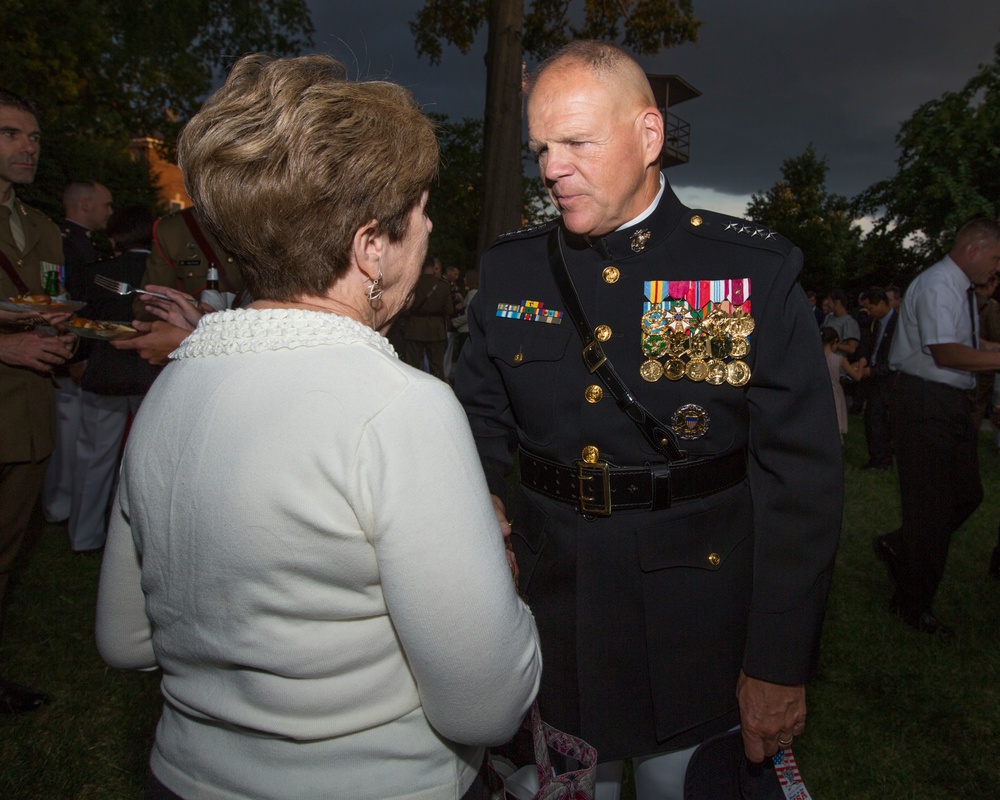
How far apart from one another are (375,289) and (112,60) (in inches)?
697

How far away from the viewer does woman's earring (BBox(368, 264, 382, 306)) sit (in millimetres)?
1269

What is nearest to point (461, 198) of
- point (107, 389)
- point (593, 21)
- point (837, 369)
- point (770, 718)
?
point (593, 21)

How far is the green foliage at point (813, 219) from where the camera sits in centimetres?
3553

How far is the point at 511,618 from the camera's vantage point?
1.13 meters

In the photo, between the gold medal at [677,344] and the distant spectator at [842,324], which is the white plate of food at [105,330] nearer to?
the gold medal at [677,344]

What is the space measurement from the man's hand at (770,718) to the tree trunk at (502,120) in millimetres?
6014

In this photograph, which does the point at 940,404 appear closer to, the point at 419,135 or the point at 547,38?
the point at 419,135

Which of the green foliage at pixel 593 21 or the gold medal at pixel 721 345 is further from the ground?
the green foliage at pixel 593 21

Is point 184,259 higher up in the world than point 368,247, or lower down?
higher up

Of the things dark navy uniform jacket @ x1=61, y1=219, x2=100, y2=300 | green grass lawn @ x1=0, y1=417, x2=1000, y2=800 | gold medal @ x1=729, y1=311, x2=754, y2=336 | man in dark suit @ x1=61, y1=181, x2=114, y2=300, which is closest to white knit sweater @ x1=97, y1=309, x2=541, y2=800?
gold medal @ x1=729, y1=311, x2=754, y2=336

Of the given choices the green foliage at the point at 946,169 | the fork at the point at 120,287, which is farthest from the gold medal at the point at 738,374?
the green foliage at the point at 946,169

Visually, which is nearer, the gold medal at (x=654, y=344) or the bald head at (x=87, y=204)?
the gold medal at (x=654, y=344)

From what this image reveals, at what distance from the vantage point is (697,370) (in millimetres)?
1794

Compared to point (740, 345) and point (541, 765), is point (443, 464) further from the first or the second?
point (740, 345)
